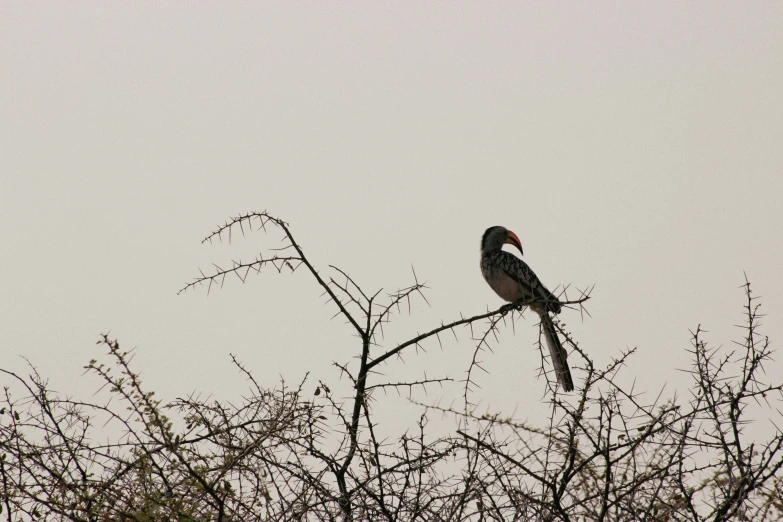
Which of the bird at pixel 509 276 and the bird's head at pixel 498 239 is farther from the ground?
the bird's head at pixel 498 239

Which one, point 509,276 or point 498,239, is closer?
point 509,276

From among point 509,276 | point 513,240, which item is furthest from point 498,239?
point 509,276

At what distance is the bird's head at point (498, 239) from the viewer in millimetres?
10125

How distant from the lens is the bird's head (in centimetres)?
1012

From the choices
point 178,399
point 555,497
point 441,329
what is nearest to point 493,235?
point 441,329

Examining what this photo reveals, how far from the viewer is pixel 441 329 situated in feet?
17.3

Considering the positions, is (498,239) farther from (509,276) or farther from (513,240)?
(509,276)

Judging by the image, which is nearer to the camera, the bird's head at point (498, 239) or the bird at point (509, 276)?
the bird at point (509, 276)

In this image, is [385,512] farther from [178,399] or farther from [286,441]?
[178,399]

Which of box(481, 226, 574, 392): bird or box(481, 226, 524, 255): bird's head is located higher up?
box(481, 226, 524, 255): bird's head

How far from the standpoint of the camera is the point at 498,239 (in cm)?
1020

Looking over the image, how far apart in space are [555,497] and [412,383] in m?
1.48

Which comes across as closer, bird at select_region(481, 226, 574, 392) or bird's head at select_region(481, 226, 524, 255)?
bird at select_region(481, 226, 574, 392)

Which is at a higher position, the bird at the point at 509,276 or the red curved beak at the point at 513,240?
the red curved beak at the point at 513,240
